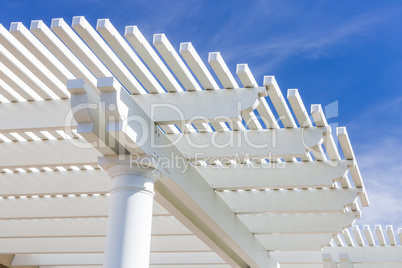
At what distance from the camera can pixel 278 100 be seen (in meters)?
7.70

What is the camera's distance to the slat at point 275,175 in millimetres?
9633

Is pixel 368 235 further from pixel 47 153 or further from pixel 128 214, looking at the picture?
pixel 128 214

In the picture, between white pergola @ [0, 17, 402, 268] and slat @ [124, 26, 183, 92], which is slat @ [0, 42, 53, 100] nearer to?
white pergola @ [0, 17, 402, 268]

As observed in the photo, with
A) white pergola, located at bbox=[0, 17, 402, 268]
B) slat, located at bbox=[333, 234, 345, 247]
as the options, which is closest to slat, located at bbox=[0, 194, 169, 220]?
white pergola, located at bbox=[0, 17, 402, 268]

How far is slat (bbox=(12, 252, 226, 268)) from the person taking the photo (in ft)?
52.8

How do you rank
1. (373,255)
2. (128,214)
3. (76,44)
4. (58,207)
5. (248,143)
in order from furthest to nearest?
(373,255)
(58,207)
(248,143)
(128,214)
(76,44)

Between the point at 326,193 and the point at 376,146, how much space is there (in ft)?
40.4

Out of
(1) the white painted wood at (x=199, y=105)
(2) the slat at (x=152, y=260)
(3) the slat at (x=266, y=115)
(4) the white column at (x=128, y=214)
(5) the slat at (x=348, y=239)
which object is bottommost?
(4) the white column at (x=128, y=214)

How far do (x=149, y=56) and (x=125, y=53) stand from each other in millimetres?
→ 299

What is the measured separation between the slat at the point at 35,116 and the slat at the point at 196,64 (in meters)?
1.91

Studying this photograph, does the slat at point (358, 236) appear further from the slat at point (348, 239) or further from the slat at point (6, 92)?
the slat at point (6, 92)

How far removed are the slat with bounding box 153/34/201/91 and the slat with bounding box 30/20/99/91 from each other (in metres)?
1.13

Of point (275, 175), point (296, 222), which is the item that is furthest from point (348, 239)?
point (275, 175)

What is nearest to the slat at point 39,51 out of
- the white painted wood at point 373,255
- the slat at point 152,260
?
the slat at point 152,260
